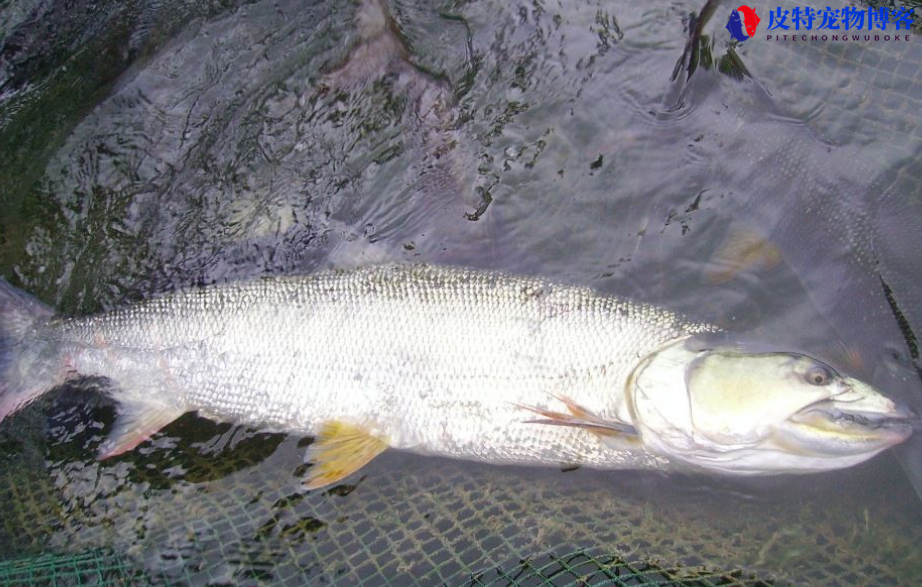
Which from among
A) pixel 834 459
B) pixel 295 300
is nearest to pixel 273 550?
pixel 295 300

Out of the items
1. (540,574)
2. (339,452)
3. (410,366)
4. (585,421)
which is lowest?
(540,574)

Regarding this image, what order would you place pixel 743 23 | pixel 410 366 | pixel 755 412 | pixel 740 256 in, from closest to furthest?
pixel 755 412, pixel 410 366, pixel 740 256, pixel 743 23

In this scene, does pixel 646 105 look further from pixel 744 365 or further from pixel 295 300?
pixel 295 300

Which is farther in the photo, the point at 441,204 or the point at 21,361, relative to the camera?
the point at 441,204

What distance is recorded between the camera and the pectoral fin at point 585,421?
120 inches

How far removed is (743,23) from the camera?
3744 millimetres

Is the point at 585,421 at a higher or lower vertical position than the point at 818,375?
lower

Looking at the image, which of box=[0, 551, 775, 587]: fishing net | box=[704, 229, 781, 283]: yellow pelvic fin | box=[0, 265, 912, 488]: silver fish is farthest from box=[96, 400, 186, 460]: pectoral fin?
box=[704, 229, 781, 283]: yellow pelvic fin

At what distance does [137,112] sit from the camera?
3828mm

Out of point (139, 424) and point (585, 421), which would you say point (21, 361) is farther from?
point (585, 421)

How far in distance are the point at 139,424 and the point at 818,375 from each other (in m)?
3.26

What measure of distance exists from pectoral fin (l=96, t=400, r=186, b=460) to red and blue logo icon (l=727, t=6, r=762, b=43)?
3.71m

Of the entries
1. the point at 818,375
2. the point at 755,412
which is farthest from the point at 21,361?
the point at 818,375

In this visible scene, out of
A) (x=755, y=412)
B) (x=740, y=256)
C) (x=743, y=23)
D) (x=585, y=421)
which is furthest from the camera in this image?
(x=743, y=23)
